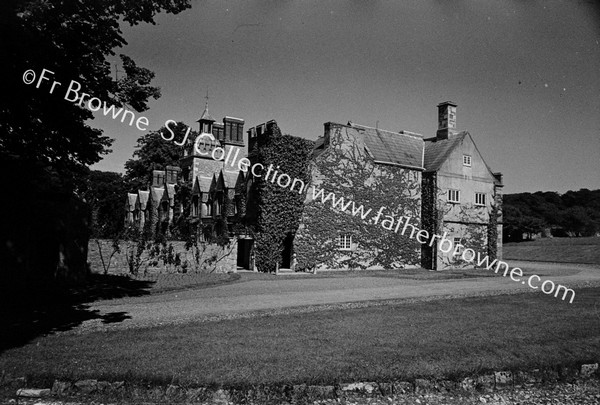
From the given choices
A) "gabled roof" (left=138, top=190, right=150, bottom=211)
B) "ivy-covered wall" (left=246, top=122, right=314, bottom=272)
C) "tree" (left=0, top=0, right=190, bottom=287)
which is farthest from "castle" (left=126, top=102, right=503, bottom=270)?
"gabled roof" (left=138, top=190, right=150, bottom=211)

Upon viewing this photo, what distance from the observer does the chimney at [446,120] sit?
3666cm

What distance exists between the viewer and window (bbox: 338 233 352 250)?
2991 centimetres

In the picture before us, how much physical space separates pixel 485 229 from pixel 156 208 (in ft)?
114

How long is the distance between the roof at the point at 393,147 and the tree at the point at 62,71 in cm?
2129

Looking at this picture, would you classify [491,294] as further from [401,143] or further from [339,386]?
[401,143]

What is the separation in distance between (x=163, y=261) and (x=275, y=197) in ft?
26.2

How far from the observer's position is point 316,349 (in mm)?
7723

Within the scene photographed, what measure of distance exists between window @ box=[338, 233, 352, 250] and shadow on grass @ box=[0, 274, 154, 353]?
14293 mm

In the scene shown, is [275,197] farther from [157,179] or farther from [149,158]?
[149,158]

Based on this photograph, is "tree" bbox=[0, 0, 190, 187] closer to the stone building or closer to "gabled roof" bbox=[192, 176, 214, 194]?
the stone building

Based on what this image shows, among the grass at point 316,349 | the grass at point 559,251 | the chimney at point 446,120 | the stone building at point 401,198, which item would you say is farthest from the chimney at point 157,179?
the grass at point 316,349

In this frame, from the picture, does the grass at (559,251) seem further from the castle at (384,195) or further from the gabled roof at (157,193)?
the gabled roof at (157,193)

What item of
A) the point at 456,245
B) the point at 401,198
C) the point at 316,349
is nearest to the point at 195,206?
the point at 401,198

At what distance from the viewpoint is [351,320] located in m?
10.5
